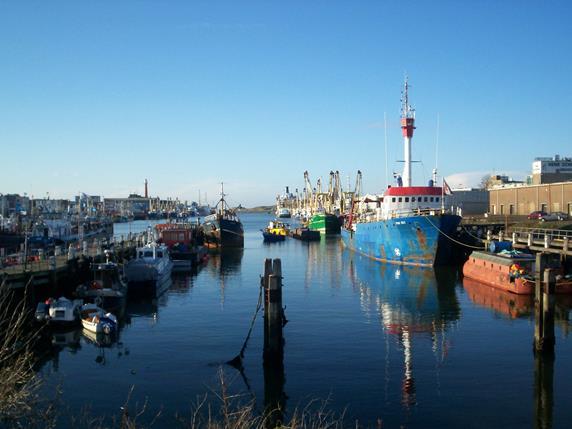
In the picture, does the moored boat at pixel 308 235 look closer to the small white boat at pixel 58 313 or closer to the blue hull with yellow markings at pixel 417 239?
the blue hull with yellow markings at pixel 417 239

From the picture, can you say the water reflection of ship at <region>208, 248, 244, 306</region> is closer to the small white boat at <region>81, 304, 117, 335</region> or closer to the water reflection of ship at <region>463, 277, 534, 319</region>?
the small white boat at <region>81, 304, 117, 335</region>

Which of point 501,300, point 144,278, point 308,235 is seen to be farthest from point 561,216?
point 144,278

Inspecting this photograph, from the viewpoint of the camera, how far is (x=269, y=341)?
23.7 meters

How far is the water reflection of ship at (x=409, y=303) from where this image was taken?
2673 cm

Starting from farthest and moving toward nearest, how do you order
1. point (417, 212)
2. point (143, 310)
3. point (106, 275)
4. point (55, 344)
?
point (417, 212) < point (106, 275) < point (143, 310) < point (55, 344)

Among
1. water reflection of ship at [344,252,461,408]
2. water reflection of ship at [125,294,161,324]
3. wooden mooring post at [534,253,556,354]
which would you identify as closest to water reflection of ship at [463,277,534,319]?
water reflection of ship at [344,252,461,408]

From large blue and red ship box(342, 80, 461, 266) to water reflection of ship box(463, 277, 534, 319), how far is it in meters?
10.3

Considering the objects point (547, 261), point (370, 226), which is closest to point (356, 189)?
point (370, 226)

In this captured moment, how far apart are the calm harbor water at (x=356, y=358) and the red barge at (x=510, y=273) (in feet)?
4.07

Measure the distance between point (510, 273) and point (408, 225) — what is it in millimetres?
16519

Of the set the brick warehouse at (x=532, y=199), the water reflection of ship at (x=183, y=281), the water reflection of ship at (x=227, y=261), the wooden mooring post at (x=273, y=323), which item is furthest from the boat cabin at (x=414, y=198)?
the wooden mooring post at (x=273, y=323)

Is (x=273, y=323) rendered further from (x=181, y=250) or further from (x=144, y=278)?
(x=181, y=250)

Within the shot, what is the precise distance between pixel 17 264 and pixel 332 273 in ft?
93.3

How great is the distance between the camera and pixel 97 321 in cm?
2939
